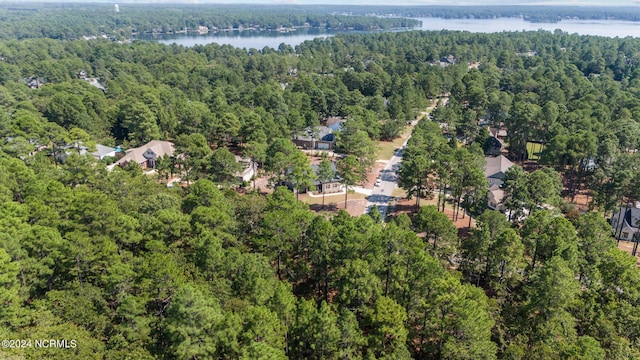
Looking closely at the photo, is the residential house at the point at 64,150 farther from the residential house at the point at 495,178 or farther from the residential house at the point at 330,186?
the residential house at the point at 495,178

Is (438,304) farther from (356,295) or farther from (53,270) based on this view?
(53,270)

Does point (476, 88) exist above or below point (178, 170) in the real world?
above

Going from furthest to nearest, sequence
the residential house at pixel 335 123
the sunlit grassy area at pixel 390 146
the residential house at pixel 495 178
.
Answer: the residential house at pixel 335 123 → the sunlit grassy area at pixel 390 146 → the residential house at pixel 495 178

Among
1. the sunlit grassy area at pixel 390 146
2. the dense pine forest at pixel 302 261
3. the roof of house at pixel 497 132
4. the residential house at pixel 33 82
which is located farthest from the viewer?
the residential house at pixel 33 82

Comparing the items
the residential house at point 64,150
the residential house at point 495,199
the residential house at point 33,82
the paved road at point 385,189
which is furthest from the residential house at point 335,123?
the residential house at point 33,82

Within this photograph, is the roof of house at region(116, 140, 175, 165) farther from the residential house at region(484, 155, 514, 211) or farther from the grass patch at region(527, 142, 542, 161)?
the grass patch at region(527, 142, 542, 161)

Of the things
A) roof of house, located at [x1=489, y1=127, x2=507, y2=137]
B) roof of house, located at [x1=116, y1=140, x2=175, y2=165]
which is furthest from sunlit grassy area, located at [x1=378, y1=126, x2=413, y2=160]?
roof of house, located at [x1=116, y1=140, x2=175, y2=165]

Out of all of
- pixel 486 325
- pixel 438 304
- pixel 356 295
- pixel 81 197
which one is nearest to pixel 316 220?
pixel 356 295
